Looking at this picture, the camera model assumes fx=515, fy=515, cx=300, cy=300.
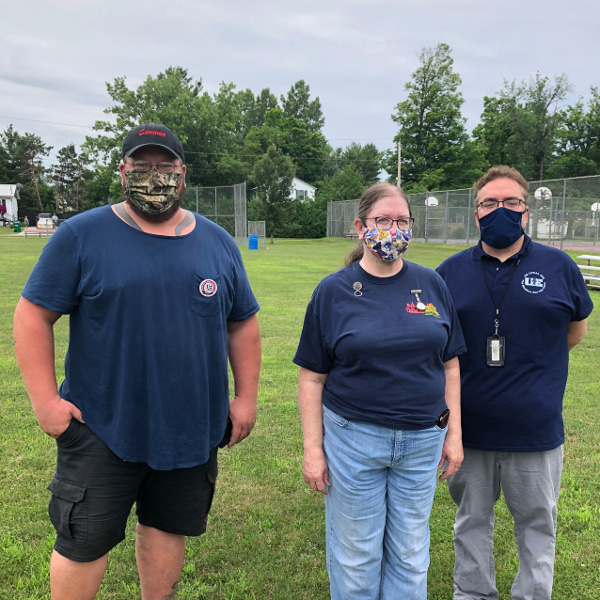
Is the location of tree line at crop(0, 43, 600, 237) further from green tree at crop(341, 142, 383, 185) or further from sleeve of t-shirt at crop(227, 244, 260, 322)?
sleeve of t-shirt at crop(227, 244, 260, 322)

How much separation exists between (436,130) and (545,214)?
85.8 ft

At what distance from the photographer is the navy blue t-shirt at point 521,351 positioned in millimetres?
2236

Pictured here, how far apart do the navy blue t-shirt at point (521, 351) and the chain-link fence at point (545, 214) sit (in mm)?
11419

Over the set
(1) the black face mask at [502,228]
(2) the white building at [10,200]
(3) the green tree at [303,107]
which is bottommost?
(1) the black face mask at [502,228]

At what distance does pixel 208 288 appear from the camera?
2055 mm

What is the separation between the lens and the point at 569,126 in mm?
44812

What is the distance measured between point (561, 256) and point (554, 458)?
2.99ft

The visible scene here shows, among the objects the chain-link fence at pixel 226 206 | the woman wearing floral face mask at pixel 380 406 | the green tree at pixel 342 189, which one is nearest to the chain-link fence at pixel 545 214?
the chain-link fence at pixel 226 206

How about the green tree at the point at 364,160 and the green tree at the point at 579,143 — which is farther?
the green tree at the point at 364,160

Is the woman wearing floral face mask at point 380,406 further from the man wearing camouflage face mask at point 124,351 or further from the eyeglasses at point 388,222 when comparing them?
the man wearing camouflage face mask at point 124,351

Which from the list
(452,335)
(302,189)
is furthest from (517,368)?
(302,189)

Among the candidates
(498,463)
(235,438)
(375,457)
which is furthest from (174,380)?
(498,463)

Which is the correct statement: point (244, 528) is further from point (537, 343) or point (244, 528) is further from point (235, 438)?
point (537, 343)

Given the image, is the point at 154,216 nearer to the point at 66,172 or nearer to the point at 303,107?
the point at 303,107
